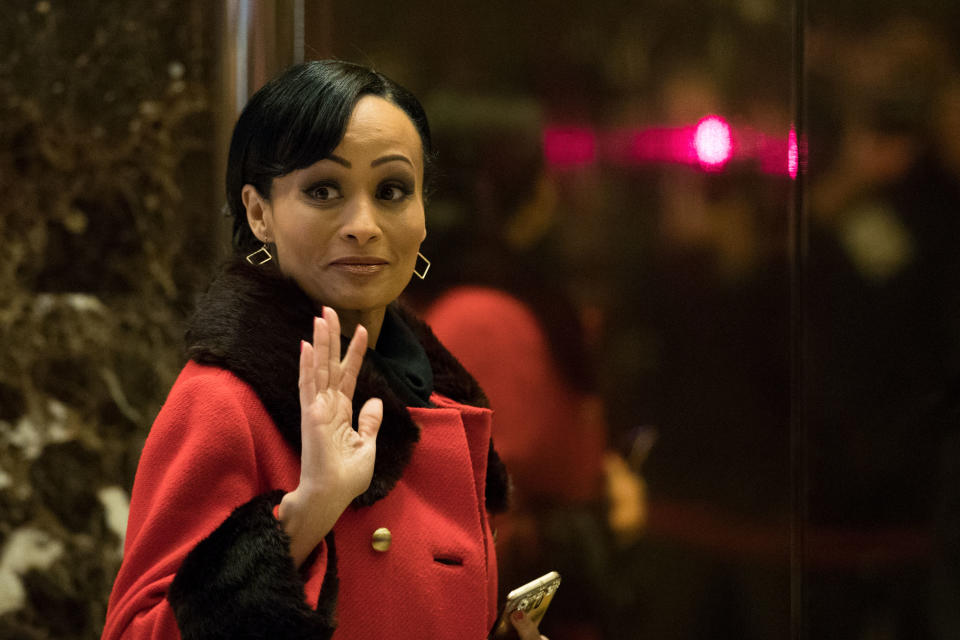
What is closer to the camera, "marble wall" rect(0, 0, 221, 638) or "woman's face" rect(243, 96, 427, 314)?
"woman's face" rect(243, 96, 427, 314)

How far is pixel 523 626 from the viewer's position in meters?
1.86

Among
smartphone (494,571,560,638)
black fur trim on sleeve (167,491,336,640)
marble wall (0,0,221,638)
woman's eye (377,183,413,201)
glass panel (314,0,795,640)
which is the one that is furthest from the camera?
glass panel (314,0,795,640)

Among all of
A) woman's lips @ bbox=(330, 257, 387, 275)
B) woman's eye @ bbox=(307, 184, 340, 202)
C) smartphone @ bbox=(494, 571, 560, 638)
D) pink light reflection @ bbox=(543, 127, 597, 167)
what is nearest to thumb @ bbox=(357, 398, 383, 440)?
woman's lips @ bbox=(330, 257, 387, 275)

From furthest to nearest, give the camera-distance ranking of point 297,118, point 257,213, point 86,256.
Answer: point 86,256 → point 257,213 → point 297,118

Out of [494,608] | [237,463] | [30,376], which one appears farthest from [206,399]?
[30,376]

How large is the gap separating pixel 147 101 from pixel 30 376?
2.42 feet

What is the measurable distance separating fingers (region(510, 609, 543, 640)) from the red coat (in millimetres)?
126

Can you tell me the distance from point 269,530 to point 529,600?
0.60m

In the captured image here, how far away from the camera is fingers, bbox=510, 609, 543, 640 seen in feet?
5.99

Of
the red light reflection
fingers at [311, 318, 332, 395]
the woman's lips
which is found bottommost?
fingers at [311, 318, 332, 395]

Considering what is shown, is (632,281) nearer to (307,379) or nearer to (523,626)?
(523,626)

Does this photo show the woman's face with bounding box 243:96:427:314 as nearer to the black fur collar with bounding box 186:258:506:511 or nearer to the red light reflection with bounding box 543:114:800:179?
the black fur collar with bounding box 186:258:506:511

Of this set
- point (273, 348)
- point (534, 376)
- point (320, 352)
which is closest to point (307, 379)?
point (320, 352)

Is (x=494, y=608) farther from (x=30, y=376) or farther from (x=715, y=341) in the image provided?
(x=30, y=376)
